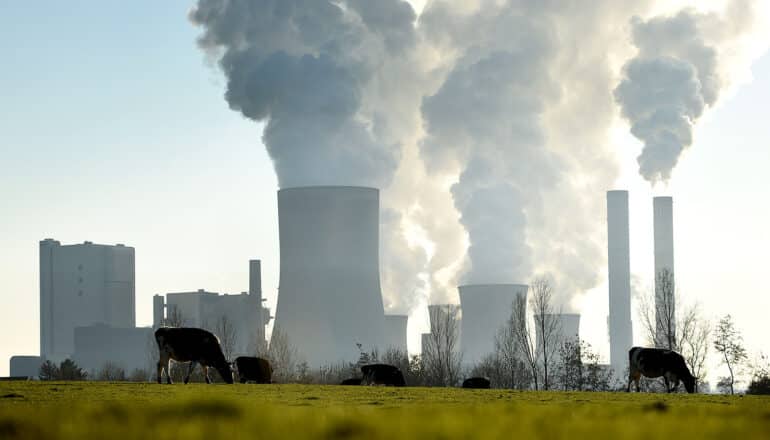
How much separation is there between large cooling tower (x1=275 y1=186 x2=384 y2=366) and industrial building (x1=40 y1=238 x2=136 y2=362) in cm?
10186

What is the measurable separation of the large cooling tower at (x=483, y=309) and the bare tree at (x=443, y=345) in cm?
98

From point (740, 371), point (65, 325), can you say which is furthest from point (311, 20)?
point (65, 325)

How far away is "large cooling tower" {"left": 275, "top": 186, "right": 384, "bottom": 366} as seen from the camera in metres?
62.4

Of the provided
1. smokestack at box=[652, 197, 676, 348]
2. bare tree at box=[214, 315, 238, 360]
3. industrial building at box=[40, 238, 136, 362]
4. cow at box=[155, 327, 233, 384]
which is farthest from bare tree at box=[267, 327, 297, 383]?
industrial building at box=[40, 238, 136, 362]

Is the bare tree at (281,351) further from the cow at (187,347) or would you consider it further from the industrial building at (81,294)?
the industrial building at (81,294)

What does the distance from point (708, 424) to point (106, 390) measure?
9.88 m

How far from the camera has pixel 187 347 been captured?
18828mm

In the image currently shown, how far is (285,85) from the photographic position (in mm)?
73312

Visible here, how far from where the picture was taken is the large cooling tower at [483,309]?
7312 centimetres

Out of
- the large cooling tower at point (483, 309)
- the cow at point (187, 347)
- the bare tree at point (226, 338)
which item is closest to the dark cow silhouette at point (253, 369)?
the cow at point (187, 347)

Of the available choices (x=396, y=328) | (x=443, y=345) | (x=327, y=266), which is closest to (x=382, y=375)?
(x=327, y=266)

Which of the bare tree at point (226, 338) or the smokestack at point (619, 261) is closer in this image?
the bare tree at point (226, 338)

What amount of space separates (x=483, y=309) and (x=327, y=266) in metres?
15.0

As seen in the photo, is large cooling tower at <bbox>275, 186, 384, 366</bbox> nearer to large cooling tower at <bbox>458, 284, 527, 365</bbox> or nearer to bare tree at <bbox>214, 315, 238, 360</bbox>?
bare tree at <bbox>214, 315, 238, 360</bbox>
